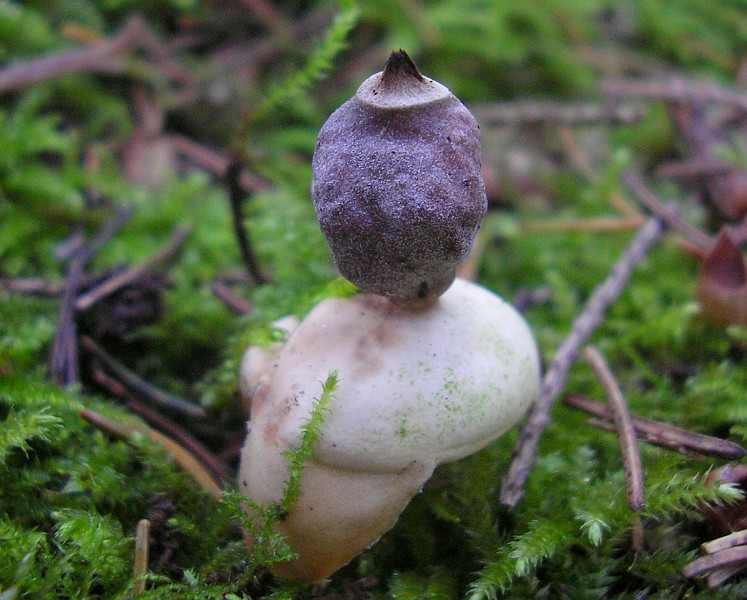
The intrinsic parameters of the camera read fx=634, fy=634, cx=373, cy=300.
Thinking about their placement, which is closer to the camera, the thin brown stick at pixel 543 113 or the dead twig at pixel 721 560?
the dead twig at pixel 721 560

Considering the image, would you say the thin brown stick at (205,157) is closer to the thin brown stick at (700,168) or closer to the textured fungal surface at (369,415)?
the textured fungal surface at (369,415)

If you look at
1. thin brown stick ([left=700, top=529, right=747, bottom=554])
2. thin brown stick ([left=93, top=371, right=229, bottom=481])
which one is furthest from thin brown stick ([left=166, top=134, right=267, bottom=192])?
thin brown stick ([left=700, top=529, right=747, bottom=554])

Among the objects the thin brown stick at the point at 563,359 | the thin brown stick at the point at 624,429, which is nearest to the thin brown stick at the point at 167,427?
the thin brown stick at the point at 563,359

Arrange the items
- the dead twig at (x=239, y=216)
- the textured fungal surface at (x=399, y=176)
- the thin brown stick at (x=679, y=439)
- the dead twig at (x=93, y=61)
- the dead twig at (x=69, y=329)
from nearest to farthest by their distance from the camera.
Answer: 1. the textured fungal surface at (x=399, y=176)
2. the thin brown stick at (x=679, y=439)
3. the dead twig at (x=69, y=329)
4. the dead twig at (x=239, y=216)
5. the dead twig at (x=93, y=61)

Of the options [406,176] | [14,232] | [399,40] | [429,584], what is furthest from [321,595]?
[399,40]

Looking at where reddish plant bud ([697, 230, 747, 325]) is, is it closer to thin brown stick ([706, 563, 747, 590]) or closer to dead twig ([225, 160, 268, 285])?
thin brown stick ([706, 563, 747, 590])

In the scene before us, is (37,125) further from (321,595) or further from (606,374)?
(606,374)

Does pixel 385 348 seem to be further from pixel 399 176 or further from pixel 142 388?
pixel 142 388
